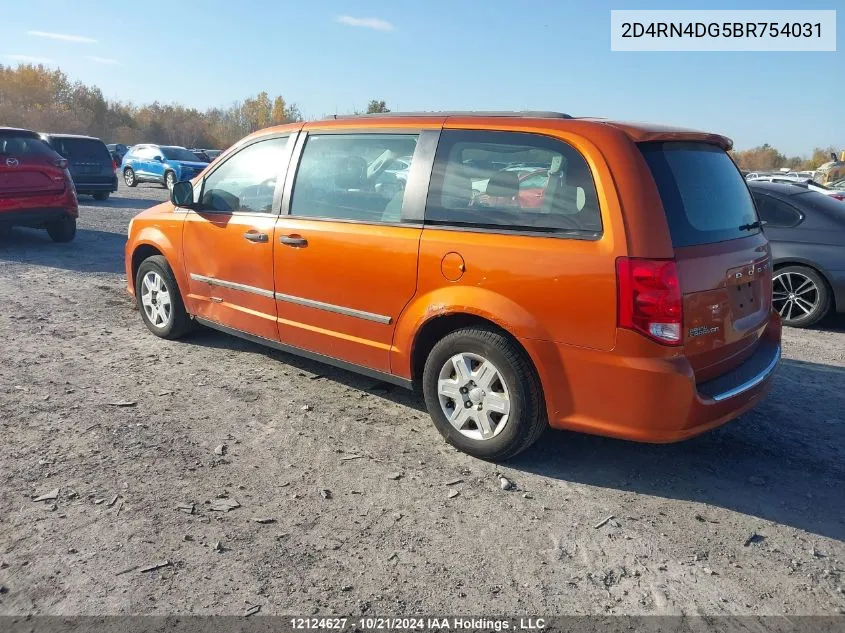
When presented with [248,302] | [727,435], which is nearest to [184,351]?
[248,302]

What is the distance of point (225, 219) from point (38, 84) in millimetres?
Answer: 77775

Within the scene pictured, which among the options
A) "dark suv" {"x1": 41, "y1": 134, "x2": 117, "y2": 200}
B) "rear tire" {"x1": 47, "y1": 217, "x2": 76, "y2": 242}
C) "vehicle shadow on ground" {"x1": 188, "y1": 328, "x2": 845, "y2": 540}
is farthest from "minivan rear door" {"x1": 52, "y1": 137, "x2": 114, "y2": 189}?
"vehicle shadow on ground" {"x1": 188, "y1": 328, "x2": 845, "y2": 540}

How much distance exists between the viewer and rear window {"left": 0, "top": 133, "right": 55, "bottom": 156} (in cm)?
1002

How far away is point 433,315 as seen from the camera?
154 inches

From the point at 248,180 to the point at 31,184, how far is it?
678cm

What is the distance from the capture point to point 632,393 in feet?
11.0

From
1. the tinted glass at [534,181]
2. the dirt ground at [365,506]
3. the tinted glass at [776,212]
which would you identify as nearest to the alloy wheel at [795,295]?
the tinted glass at [776,212]

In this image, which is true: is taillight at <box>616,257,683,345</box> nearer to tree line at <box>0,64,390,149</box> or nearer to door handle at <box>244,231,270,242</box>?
door handle at <box>244,231,270,242</box>

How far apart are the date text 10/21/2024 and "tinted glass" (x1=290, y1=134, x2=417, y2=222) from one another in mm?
2334

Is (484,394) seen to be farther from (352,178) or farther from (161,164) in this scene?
(161,164)

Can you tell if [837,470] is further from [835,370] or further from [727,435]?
[835,370]

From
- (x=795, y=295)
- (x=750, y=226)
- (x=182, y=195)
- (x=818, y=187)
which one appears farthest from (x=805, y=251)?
(x=818, y=187)

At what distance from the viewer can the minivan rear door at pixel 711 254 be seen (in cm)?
338

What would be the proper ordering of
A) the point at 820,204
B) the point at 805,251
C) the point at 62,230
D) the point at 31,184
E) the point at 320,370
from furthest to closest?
1. the point at 62,230
2. the point at 31,184
3. the point at 820,204
4. the point at 805,251
5. the point at 320,370
